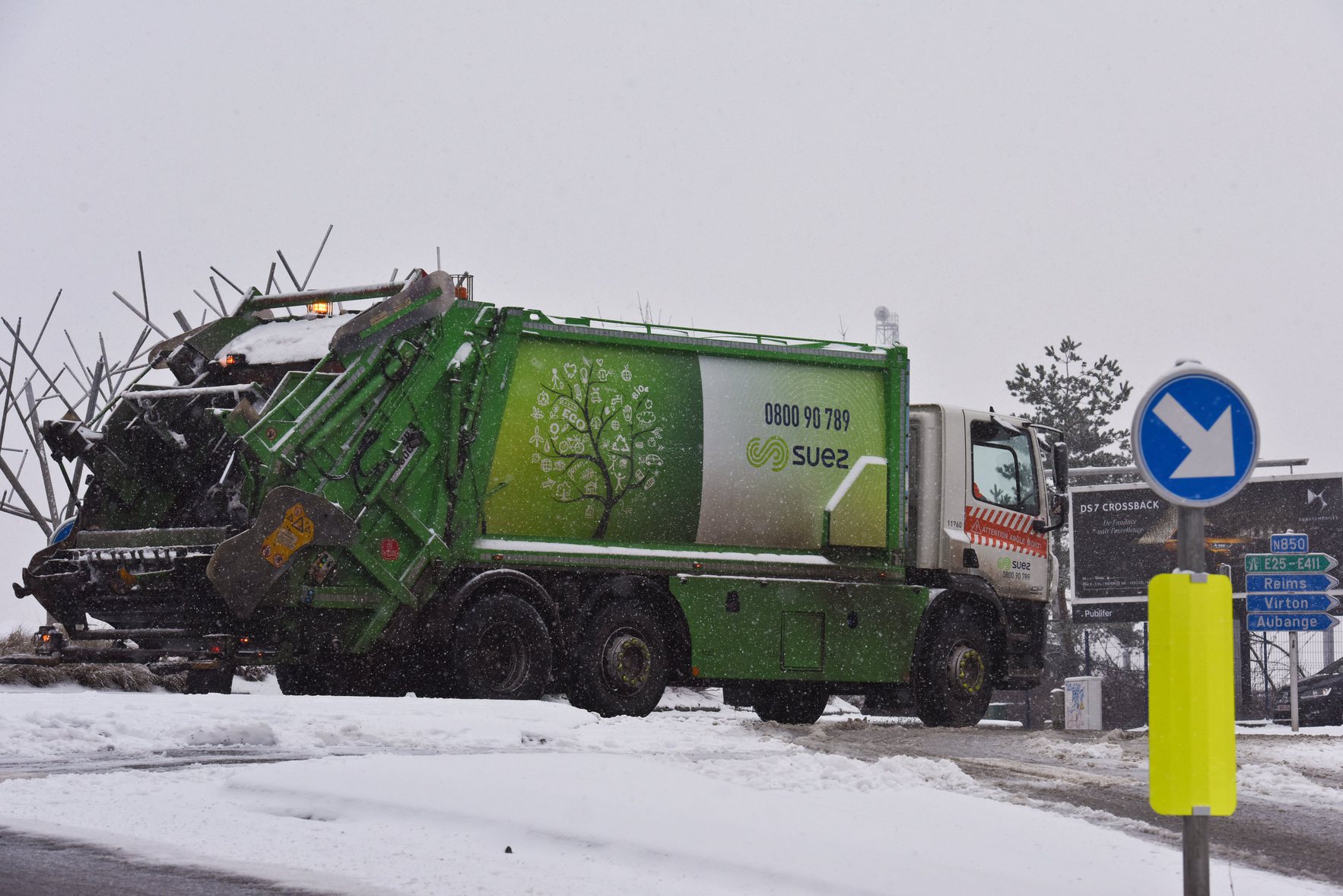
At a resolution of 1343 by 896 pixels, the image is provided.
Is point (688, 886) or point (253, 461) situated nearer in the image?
point (688, 886)

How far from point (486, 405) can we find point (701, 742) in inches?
137

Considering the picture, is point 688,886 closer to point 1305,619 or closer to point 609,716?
point 609,716

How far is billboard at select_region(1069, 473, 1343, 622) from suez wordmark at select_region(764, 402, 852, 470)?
75.2 feet

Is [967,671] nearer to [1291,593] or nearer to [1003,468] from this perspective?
[1003,468]

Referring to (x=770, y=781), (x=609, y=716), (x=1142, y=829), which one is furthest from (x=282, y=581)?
(x=1142, y=829)

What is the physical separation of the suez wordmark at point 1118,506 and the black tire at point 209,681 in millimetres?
26438

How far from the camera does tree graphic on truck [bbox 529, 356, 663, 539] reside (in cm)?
1368

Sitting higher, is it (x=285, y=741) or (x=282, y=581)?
(x=282, y=581)

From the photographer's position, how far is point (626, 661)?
13.6m

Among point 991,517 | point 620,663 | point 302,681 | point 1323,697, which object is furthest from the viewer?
point 1323,697

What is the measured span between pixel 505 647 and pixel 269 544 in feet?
6.77

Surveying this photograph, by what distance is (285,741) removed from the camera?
10.8m

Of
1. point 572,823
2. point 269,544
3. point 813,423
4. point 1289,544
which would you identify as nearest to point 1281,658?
point 1289,544

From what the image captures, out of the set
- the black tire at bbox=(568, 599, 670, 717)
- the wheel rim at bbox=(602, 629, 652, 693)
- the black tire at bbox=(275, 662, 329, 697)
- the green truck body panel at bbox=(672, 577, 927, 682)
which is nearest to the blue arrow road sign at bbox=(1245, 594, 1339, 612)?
the green truck body panel at bbox=(672, 577, 927, 682)
